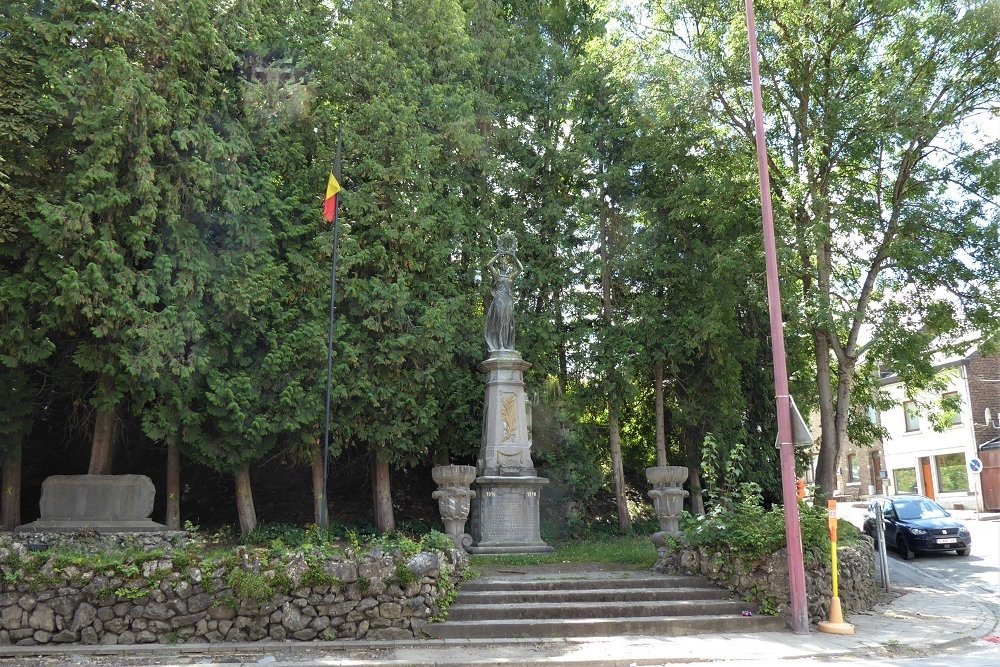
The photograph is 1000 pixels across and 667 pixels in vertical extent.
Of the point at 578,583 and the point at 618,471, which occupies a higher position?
the point at 618,471

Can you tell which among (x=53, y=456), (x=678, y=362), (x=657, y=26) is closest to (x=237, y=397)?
Answer: (x=53, y=456)

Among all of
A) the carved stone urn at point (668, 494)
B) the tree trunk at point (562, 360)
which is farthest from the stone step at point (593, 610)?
the tree trunk at point (562, 360)

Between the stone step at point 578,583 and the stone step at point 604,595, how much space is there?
125 millimetres

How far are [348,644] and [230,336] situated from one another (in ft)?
24.8

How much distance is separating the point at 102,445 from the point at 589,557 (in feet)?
31.2

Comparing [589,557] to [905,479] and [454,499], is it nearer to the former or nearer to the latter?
[454,499]

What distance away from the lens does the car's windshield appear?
18.2 m

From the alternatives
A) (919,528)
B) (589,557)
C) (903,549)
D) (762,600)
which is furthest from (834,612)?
(903,549)

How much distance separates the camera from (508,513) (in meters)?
14.1

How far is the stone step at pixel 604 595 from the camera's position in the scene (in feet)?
32.6

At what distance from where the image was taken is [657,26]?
17.6m

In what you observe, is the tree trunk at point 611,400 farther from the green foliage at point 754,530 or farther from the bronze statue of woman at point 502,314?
the green foliage at point 754,530

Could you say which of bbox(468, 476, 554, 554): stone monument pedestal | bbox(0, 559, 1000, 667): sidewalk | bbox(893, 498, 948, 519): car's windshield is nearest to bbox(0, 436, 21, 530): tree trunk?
bbox(0, 559, 1000, 667): sidewalk

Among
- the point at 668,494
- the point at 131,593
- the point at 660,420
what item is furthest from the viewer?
the point at 660,420
